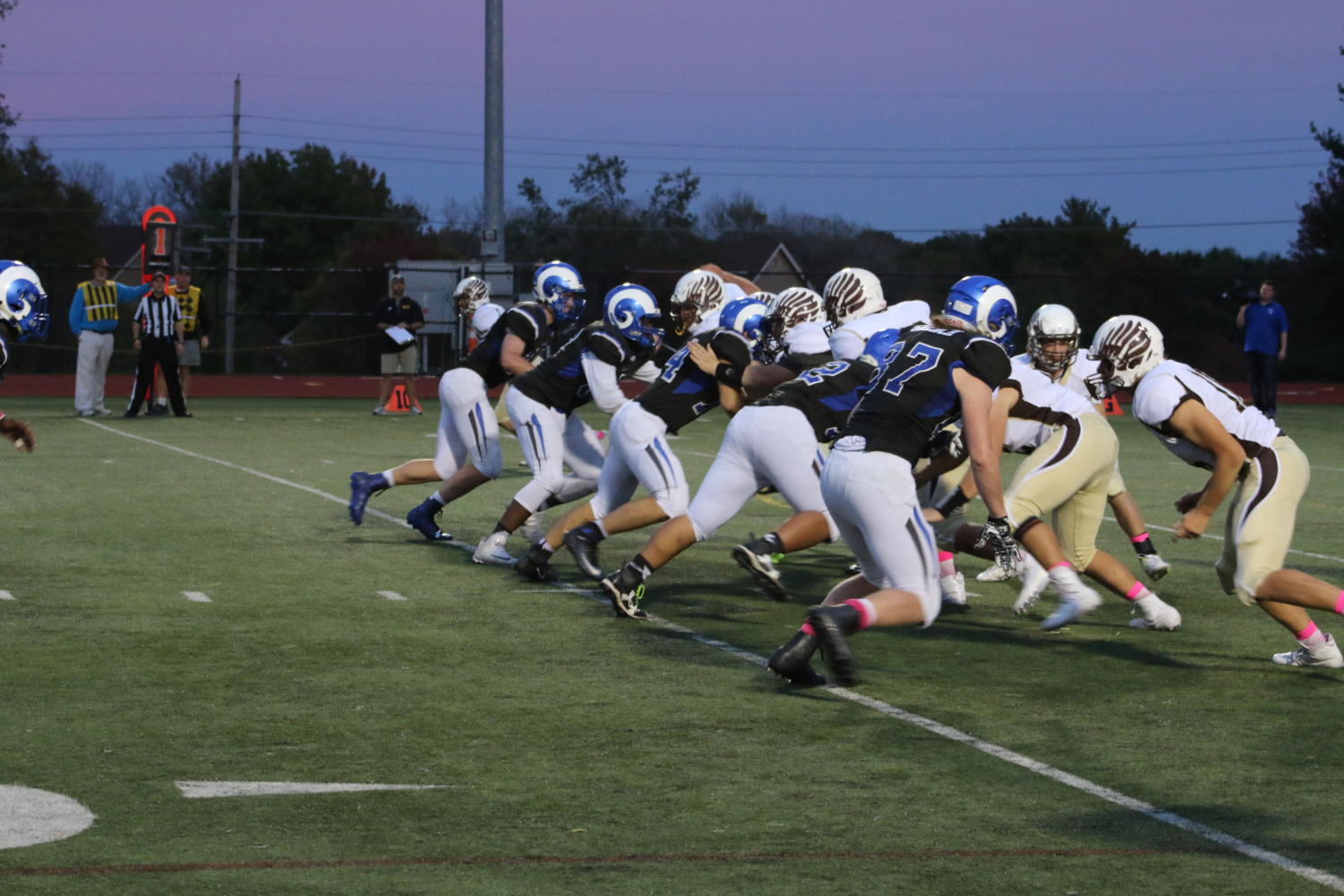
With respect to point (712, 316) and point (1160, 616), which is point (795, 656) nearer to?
point (1160, 616)

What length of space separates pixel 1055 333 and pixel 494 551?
385 centimetres

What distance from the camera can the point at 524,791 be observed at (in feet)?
17.6

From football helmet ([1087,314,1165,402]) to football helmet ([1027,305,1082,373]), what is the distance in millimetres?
200

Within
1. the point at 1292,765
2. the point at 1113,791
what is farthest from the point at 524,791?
the point at 1292,765

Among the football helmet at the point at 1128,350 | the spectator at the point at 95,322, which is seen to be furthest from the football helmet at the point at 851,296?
the spectator at the point at 95,322

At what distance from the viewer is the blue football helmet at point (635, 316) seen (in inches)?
384

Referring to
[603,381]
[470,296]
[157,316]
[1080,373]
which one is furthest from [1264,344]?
[603,381]

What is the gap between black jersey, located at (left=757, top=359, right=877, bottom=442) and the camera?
839cm

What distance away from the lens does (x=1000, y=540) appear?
689cm

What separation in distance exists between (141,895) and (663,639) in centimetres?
396

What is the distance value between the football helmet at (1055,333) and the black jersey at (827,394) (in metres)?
0.81

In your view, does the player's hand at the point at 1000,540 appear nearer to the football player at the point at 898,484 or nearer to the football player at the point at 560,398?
the football player at the point at 898,484

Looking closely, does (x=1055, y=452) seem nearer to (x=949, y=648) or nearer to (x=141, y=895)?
(x=949, y=648)

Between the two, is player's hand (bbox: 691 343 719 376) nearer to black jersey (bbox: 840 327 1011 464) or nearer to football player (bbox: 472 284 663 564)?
football player (bbox: 472 284 663 564)
